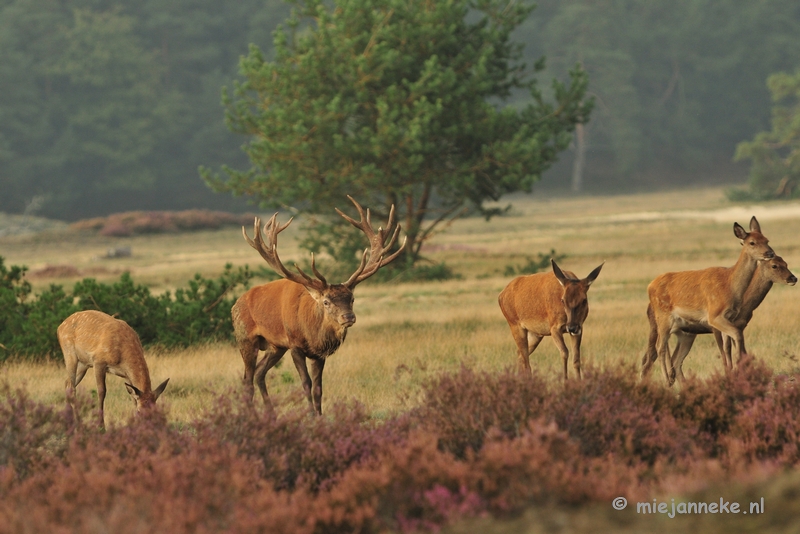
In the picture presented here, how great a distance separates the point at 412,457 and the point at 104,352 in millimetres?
4370

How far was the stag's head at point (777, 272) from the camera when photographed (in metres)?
9.91

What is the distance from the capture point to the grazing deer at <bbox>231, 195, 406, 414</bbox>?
9219 mm

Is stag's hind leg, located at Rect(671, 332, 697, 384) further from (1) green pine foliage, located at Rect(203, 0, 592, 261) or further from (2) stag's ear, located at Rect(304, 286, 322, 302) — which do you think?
(1) green pine foliage, located at Rect(203, 0, 592, 261)

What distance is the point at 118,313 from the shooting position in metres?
14.4

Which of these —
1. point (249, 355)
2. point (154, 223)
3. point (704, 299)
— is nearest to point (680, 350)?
point (704, 299)

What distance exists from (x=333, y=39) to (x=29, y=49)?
5044 cm

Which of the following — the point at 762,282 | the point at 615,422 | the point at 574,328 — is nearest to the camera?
the point at 615,422

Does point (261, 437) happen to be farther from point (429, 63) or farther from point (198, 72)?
point (198, 72)

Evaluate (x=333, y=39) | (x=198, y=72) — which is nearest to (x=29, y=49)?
(x=198, y=72)

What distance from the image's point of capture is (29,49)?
6869cm

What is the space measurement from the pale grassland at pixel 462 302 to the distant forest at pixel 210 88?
937 inches

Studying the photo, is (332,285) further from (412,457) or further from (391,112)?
(391,112)

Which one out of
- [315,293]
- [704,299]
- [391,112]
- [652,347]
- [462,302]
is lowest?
[462,302]

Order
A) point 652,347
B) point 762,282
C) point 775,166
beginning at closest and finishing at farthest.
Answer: point 762,282
point 652,347
point 775,166
